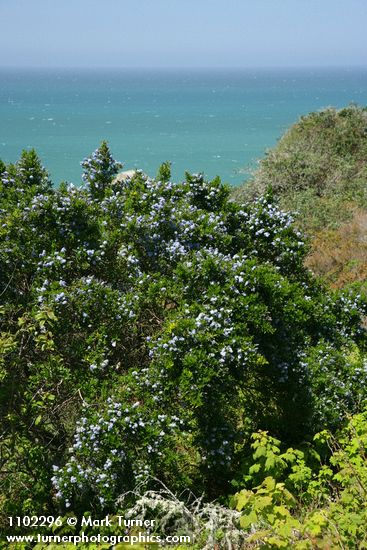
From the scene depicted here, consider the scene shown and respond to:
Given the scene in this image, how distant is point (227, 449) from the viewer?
523 centimetres

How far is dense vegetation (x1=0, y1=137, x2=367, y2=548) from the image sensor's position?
4.76 m

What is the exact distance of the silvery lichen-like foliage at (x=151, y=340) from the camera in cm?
483

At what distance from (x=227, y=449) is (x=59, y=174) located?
1352 inches

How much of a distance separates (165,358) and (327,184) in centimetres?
1518

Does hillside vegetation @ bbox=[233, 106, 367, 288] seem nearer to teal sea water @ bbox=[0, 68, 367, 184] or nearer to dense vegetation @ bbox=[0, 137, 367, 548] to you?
teal sea water @ bbox=[0, 68, 367, 184]

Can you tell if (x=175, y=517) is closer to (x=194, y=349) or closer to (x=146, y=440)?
(x=146, y=440)

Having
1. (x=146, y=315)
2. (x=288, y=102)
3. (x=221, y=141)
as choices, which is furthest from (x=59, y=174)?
(x=288, y=102)

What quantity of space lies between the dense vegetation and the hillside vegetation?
5.86 metres

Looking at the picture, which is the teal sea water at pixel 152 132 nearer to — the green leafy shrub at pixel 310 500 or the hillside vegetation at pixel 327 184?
the hillside vegetation at pixel 327 184

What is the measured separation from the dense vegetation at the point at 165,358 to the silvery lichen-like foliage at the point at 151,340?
0.02 m

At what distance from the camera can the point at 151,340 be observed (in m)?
5.36

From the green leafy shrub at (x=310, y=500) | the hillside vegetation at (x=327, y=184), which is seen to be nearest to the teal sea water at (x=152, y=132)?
the hillside vegetation at (x=327, y=184)

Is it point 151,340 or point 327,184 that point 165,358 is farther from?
point 327,184

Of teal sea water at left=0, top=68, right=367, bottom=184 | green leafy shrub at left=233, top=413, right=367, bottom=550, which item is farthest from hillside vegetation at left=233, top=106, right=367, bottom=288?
green leafy shrub at left=233, top=413, right=367, bottom=550
